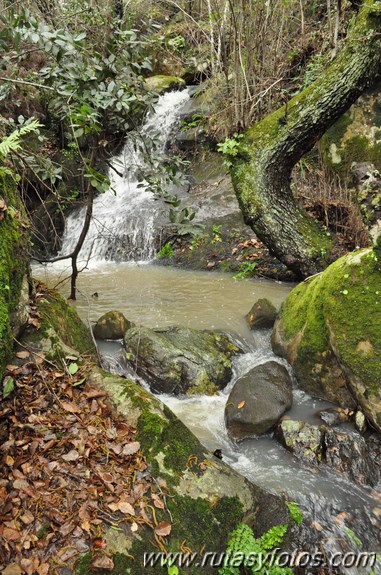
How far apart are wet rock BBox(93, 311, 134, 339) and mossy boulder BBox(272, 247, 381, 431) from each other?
2.23 metres

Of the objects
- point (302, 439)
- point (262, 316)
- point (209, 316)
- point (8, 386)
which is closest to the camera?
point (8, 386)

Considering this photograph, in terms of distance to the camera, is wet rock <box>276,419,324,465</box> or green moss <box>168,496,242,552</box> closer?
green moss <box>168,496,242,552</box>

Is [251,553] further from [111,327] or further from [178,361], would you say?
[111,327]

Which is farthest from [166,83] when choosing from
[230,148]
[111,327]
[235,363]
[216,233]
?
[235,363]

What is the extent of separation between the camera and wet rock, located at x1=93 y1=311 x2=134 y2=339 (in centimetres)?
554

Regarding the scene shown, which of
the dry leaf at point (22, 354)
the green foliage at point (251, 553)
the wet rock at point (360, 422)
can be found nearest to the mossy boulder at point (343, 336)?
the wet rock at point (360, 422)

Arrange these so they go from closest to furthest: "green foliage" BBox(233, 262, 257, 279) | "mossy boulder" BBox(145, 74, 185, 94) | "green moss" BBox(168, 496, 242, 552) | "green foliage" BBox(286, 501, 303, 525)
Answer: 1. "green moss" BBox(168, 496, 242, 552)
2. "green foliage" BBox(286, 501, 303, 525)
3. "green foliage" BBox(233, 262, 257, 279)
4. "mossy boulder" BBox(145, 74, 185, 94)

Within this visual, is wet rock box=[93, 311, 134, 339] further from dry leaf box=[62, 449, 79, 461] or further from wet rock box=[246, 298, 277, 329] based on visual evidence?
dry leaf box=[62, 449, 79, 461]

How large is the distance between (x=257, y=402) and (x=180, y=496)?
1827 mm

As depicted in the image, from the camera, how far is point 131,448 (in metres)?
2.58

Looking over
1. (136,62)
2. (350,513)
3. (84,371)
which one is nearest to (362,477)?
(350,513)

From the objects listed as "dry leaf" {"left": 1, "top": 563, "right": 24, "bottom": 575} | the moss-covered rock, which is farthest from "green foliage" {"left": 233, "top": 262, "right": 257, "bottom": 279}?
"dry leaf" {"left": 1, "top": 563, "right": 24, "bottom": 575}

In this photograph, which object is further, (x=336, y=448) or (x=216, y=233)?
(x=216, y=233)

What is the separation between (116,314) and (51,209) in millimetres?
7351
